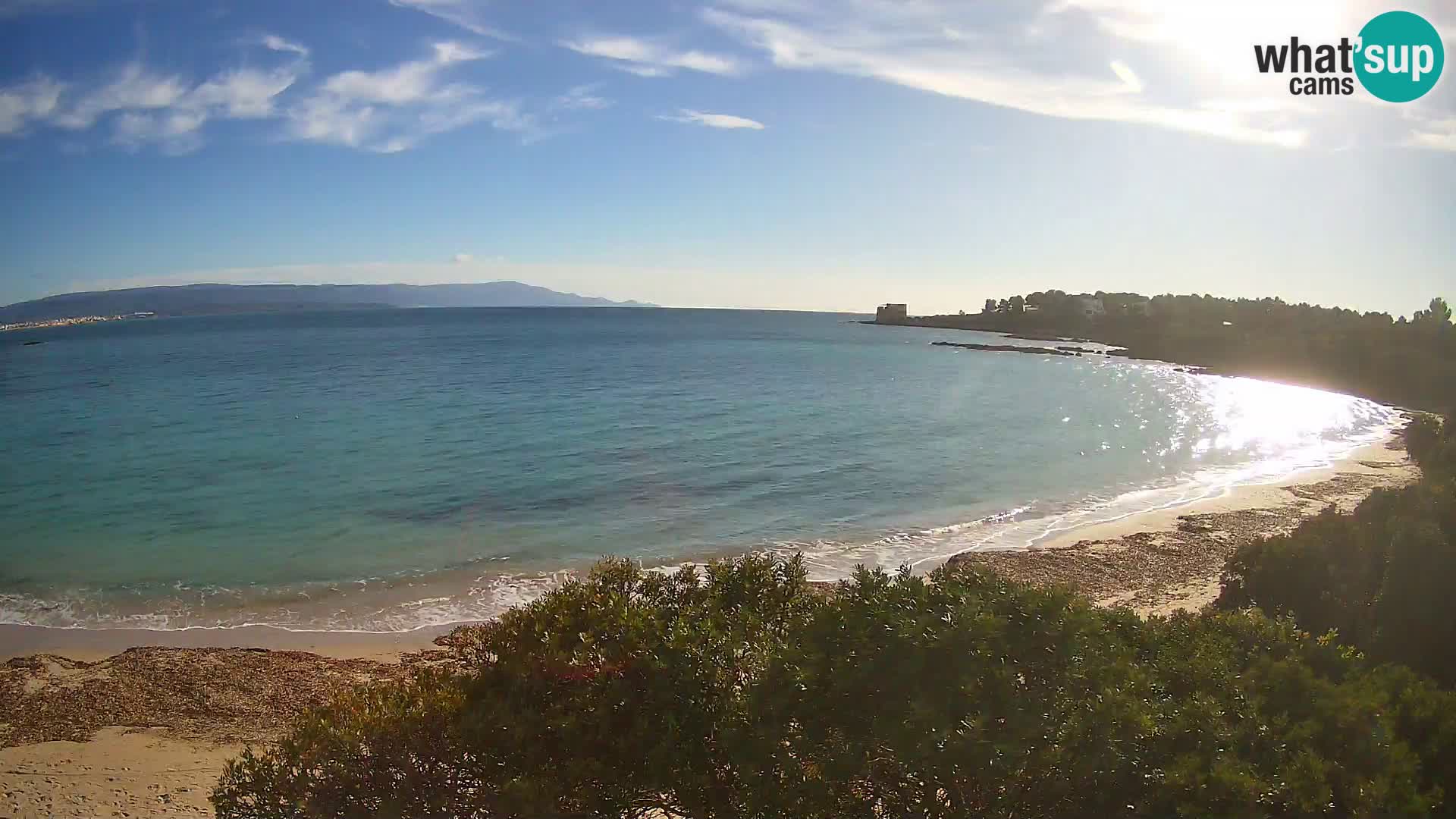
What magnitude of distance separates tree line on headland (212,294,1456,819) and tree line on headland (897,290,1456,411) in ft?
188

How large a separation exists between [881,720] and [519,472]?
21377 millimetres

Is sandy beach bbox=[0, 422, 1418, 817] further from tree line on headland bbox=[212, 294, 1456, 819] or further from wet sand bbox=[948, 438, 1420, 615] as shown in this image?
tree line on headland bbox=[212, 294, 1456, 819]

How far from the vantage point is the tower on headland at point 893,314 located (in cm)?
18250

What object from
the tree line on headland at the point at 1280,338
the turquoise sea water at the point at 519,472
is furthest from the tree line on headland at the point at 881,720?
the tree line on headland at the point at 1280,338

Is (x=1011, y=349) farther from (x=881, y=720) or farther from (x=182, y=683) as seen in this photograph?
(x=881, y=720)

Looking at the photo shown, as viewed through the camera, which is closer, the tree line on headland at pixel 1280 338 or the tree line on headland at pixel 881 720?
the tree line on headland at pixel 881 720

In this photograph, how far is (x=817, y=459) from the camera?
2855 centimetres

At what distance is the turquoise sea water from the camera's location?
52.5 ft

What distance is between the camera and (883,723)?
Result: 4.88 meters

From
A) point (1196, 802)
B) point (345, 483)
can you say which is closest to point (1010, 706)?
point (1196, 802)

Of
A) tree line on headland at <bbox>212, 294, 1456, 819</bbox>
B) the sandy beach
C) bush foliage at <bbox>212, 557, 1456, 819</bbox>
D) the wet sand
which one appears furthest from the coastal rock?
bush foliage at <bbox>212, 557, 1456, 819</bbox>

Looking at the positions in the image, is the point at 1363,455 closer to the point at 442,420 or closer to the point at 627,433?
the point at 627,433

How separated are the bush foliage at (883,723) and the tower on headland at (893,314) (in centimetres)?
17995

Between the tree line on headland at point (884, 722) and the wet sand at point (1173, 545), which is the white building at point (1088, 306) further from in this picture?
the tree line on headland at point (884, 722)
